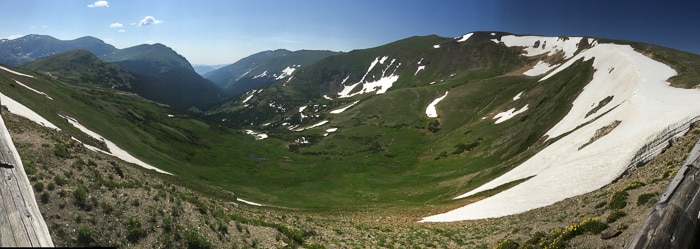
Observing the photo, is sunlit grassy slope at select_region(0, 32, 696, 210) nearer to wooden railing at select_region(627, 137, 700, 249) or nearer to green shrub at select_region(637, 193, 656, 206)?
green shrub at select_region(637, 193, 656, 206)

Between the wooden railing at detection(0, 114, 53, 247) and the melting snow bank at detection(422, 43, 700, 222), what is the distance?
3572 cm

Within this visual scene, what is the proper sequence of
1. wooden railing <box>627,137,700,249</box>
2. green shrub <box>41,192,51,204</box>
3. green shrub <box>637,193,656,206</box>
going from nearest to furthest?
wooden railing <box>627,137,700,249</box> → green shrub <box>41,192,51,204</box> → green shrub <box>637,193,656,206</box>

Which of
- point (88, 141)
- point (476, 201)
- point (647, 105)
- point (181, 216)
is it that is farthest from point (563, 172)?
point (88, 141)

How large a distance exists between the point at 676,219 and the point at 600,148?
28.3m

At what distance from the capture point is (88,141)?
5041cm

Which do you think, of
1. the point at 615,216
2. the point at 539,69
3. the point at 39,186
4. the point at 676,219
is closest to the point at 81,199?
the point at 39,186

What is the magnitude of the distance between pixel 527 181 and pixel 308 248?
3181 cm

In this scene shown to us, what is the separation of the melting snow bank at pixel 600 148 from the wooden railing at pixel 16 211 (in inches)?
1406

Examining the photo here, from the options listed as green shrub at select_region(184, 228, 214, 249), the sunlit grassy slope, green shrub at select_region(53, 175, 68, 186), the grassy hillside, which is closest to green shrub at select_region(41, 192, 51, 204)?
the grassy hillside

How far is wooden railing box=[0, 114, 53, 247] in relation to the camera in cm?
455

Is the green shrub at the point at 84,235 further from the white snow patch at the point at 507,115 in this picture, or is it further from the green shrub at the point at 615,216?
the white snow patch at the point at 507,115

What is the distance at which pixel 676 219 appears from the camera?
10.7m

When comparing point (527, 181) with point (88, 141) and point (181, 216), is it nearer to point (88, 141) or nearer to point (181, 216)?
point (181, 216)

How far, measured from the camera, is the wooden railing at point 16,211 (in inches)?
179
